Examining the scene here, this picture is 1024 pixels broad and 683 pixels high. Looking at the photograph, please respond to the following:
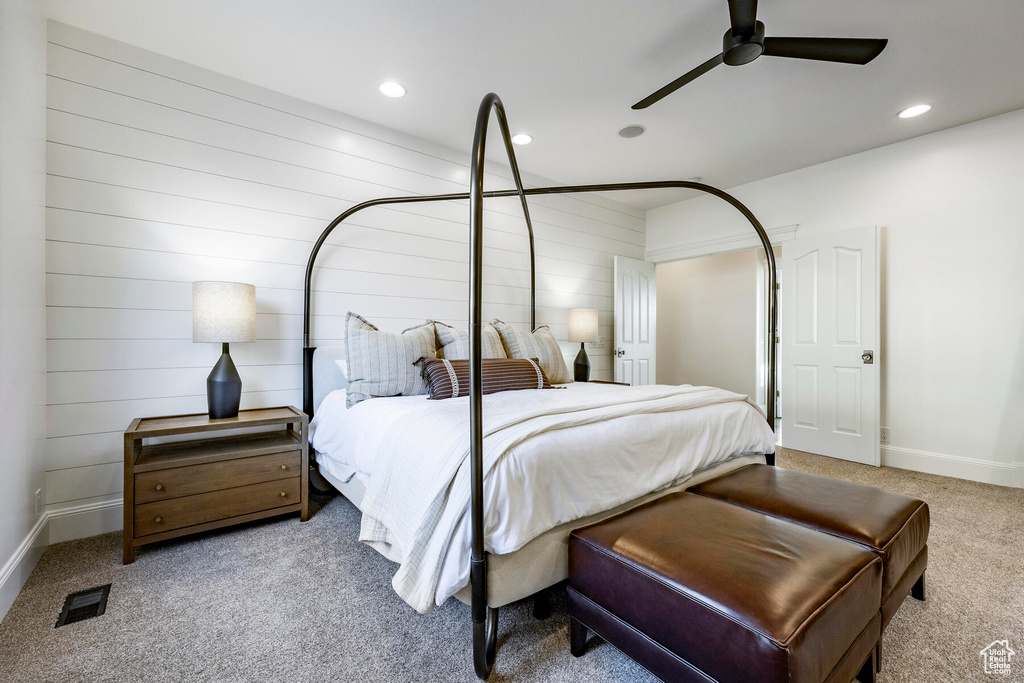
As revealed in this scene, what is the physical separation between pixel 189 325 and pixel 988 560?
4297 millimetres

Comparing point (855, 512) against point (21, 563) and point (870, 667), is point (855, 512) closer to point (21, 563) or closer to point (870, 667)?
point (870, 667)

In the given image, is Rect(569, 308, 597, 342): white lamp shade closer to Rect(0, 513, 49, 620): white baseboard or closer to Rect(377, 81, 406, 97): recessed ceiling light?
Rect(377, 81, 406, 97): recessed ceiling light

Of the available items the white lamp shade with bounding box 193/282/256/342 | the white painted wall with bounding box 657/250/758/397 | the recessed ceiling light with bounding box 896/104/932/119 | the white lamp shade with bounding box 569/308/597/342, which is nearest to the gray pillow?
the white lamp shade with bounding box 193/282/256/342

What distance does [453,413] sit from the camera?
1.85 metres

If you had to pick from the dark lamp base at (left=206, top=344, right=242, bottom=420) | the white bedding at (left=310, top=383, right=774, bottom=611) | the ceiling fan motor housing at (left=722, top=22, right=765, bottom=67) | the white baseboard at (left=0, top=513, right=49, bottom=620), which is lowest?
the white baseboard at (left=0, top=513, right=49, bottom=620)

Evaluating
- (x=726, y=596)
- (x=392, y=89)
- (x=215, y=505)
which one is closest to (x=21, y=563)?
(x=215, y=505)

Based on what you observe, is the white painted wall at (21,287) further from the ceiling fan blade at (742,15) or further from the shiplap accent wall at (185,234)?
the ceiling fan blade at (742,15)

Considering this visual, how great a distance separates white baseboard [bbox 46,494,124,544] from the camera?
2.21 meters

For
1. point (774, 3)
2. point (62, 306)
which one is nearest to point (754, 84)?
point (774, 3)

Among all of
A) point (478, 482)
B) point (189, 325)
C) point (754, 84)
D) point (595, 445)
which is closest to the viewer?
point (478, 482)

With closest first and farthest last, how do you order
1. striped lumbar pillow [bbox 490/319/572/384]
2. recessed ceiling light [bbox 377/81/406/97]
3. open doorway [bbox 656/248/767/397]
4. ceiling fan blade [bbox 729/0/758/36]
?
ceiling fan blade [bbox 729/0/758/36], recessed ceiling light [bbox 377/81/406/97], striped lumbar pillow [bbox 490/319/572/384], open doorway [bbox 656/248/767/397]

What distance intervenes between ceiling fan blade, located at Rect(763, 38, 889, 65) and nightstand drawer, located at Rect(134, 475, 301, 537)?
130 inches

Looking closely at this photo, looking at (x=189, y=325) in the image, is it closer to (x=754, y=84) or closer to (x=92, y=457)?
(x=92, y=457)

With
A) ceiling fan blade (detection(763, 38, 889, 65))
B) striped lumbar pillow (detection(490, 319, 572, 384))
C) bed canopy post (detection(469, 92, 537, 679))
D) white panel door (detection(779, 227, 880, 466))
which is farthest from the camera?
white panel door (detection(779, 227, 880, 466))
